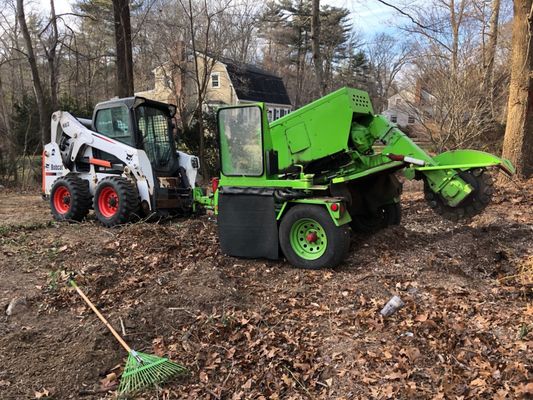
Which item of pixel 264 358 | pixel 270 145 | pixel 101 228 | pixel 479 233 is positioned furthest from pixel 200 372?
pixel 101 228

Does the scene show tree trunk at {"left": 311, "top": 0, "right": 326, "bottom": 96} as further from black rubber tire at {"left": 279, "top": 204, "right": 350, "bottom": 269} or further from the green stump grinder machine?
black rubber tire at {"left": 279, "top": 204, "right": 350, "bottom": 269}

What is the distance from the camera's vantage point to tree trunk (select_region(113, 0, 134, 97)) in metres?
14.4

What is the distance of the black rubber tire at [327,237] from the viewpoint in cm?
564

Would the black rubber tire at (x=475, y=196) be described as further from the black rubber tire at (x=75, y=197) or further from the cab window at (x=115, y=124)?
the black rubber tire at (x=75, y=197)

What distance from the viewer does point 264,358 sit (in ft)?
12.6

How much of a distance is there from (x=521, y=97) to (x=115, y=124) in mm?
8471

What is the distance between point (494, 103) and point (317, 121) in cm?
1086

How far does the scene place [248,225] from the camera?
20.5 feet

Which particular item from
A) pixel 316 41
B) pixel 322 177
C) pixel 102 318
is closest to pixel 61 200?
pixel 322 177

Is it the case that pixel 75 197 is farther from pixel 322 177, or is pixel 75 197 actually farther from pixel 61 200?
pixel 322 177

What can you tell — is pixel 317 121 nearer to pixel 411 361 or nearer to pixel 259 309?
pixel 259 309

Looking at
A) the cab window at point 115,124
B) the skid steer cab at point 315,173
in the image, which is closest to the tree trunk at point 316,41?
the cab window at point 115,124

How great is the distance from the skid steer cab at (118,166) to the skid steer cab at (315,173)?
99.6 inches

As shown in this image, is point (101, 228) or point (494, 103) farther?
point (494, 103)
